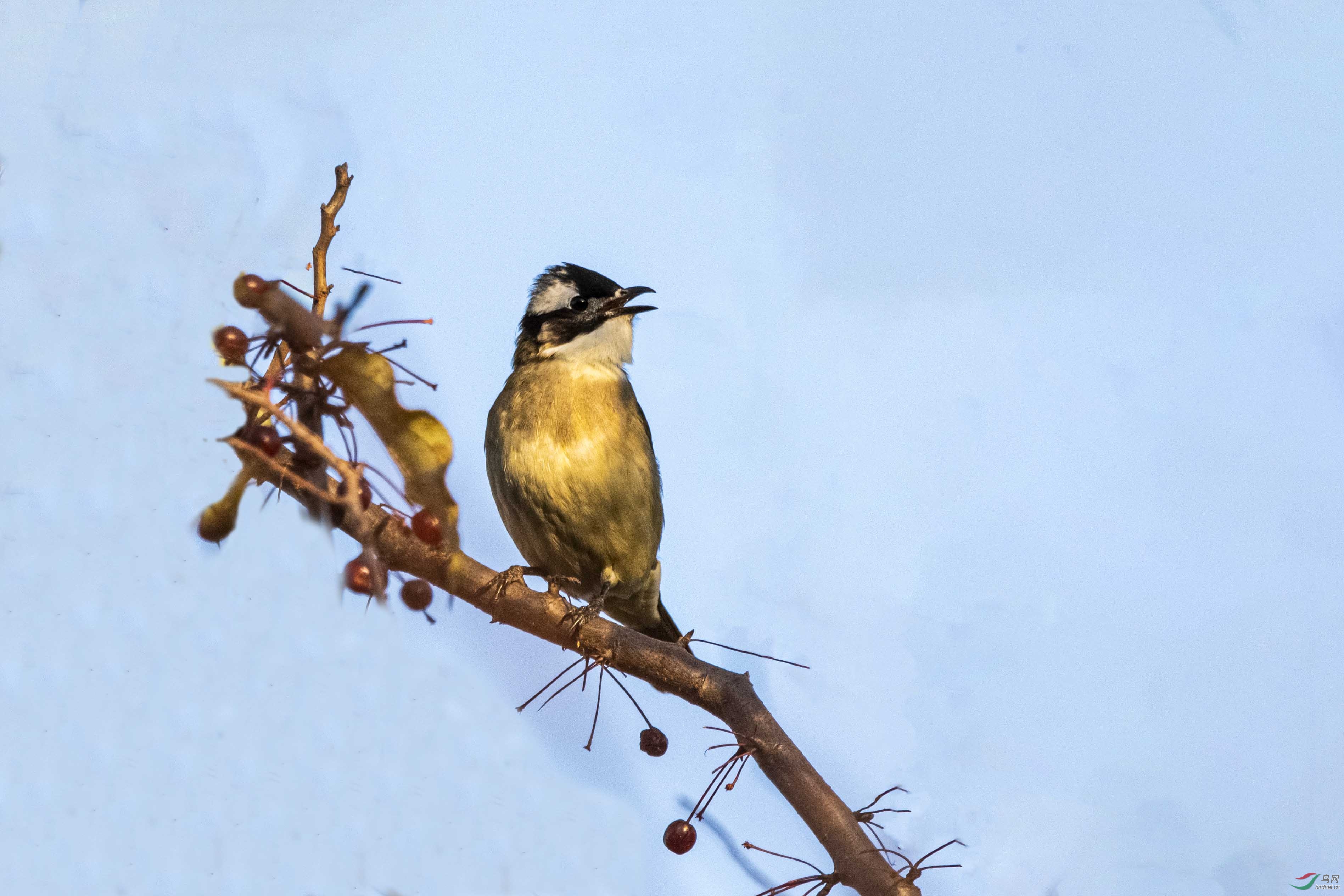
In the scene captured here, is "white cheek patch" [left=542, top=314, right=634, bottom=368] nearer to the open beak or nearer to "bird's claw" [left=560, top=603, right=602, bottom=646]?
the open beak

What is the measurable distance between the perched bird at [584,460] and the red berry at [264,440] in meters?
2.03

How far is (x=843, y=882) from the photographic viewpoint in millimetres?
3080

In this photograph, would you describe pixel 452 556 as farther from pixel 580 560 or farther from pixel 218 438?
pixel 580 560

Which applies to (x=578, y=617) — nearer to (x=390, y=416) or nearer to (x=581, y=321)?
(x=390, y=416)

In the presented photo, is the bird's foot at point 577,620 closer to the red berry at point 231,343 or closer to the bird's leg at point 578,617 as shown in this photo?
the bird's leg at point 578,617

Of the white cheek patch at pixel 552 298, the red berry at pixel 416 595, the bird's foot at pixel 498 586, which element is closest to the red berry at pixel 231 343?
the red berry at pixel 416 595

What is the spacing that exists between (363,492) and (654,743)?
1.62 meters

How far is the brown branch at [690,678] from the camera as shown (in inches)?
114

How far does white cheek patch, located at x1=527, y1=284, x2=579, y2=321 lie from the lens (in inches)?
216

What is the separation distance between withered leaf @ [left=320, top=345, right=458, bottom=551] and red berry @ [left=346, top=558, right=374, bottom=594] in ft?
1.16

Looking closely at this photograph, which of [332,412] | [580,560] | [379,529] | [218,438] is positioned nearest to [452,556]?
[379,529]

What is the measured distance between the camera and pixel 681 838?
10.8 feet

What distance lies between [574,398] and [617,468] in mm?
400

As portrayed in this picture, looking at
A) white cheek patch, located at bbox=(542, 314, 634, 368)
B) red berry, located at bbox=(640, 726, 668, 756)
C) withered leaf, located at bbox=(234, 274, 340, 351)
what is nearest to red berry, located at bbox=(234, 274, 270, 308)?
withered leaf, located at bbox=(234, 274, 340, 351)
